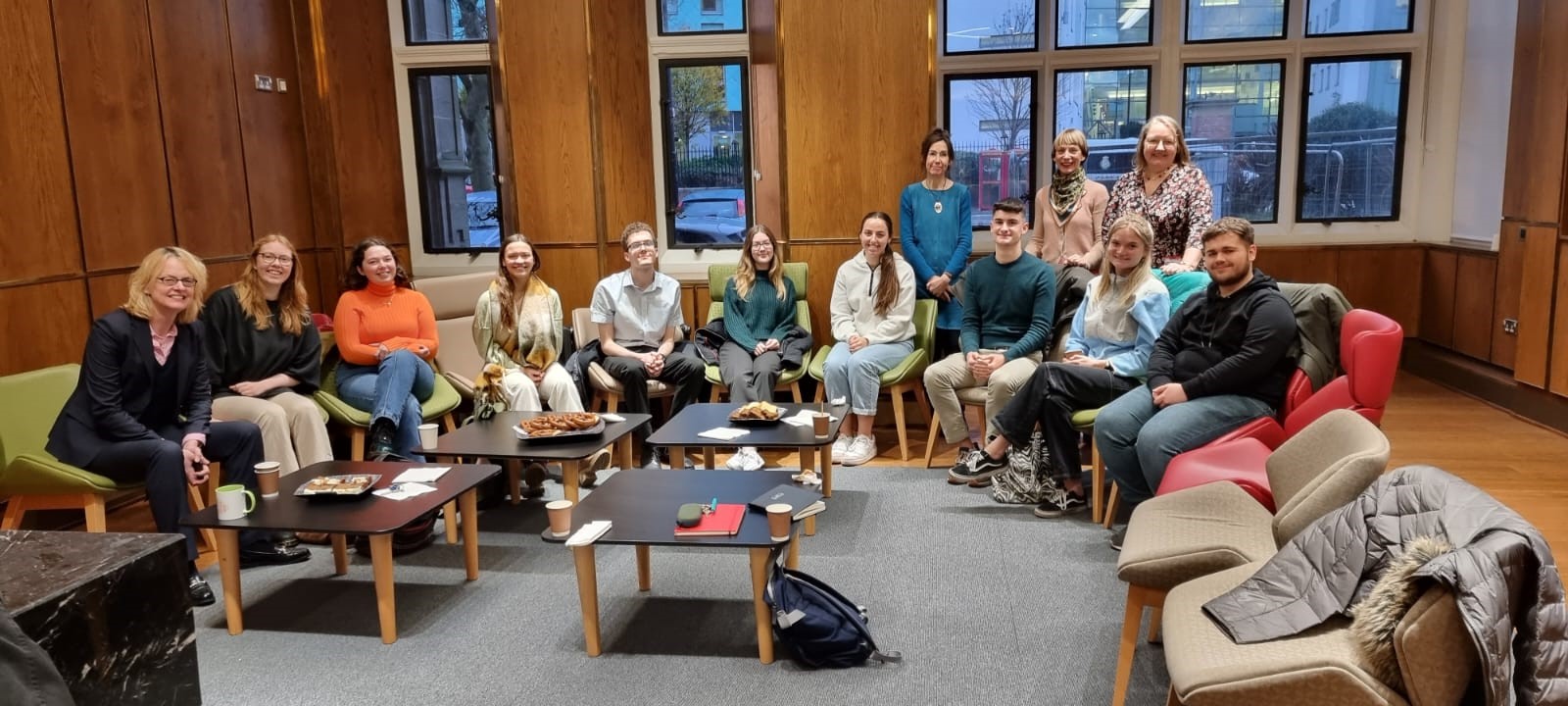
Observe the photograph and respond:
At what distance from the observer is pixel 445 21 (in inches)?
265

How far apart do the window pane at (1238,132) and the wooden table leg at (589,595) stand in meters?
5.39

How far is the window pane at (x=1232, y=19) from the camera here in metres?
6.71

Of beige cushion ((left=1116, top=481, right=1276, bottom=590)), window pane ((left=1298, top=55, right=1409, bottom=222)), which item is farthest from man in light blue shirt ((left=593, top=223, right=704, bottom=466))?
window pane ((left=1298, top=55, right=1409, bottom=222))

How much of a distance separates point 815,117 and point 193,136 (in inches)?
124

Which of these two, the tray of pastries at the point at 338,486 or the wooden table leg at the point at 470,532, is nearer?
the tray of pastries at the point at 338,486

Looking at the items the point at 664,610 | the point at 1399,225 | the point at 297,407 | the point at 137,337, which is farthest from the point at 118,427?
the point at 1399,225

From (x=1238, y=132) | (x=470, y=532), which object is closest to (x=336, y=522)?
(x=470, y=532)

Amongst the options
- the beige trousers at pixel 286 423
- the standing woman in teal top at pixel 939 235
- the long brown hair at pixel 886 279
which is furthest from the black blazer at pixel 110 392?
the standing woman in teal top at pixel 939 235

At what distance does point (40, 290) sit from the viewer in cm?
417

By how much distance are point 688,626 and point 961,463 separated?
6.19 feet

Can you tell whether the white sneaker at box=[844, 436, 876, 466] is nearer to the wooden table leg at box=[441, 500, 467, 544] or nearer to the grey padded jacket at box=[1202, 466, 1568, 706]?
the wooden table leg at box=[441, 500, 467, 544]

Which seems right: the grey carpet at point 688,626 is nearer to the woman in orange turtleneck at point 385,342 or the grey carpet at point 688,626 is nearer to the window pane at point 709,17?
the woman in orange turtleneck at point 385,342

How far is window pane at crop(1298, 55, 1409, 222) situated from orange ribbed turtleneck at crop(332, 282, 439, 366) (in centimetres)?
564

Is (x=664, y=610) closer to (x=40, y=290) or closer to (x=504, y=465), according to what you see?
(x=504, y=465)
